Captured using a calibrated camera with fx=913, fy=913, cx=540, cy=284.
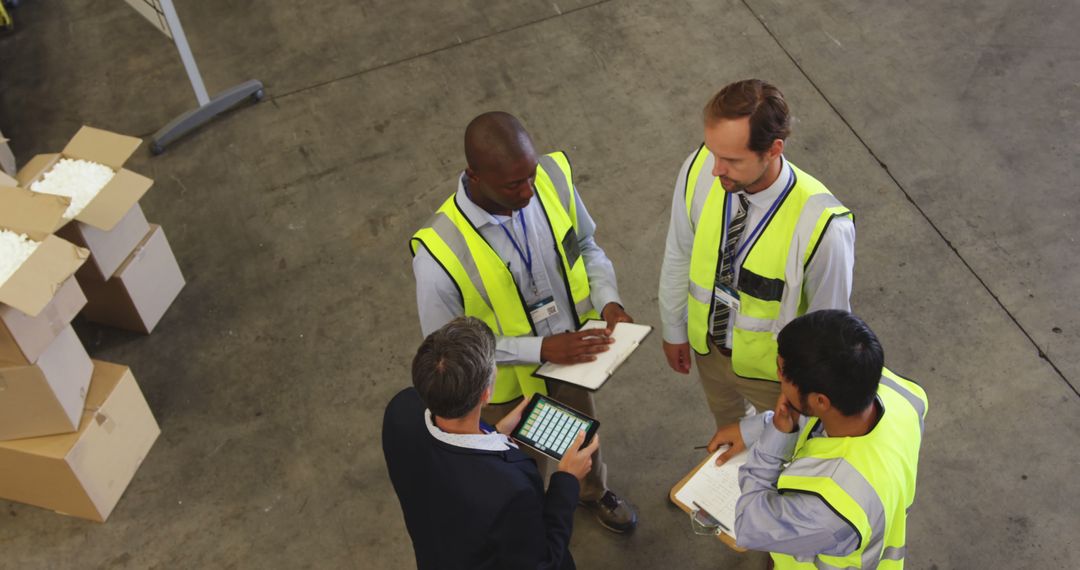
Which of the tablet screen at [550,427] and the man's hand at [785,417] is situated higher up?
the man's hand at [785,417]

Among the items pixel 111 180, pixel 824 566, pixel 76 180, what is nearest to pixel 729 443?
pixel 824 566

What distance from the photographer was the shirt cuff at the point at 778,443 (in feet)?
7.00

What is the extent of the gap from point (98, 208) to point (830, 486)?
112 inches

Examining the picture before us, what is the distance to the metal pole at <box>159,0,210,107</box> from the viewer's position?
173 inches

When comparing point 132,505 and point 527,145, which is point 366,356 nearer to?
point 132,505

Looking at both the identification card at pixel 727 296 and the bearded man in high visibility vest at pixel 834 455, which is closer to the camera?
the bearded man in high visibility vest at pixel 834 455

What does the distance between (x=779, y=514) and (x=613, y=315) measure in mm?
818

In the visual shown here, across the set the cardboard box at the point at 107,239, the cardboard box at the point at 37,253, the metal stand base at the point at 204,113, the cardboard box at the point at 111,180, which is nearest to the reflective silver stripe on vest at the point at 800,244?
the cardboard box at the point at 37,253

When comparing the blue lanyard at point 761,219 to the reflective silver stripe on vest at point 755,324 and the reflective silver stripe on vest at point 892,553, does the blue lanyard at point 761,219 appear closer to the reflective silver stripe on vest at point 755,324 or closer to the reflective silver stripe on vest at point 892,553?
the reflective silver stripe on vest at point 755,324

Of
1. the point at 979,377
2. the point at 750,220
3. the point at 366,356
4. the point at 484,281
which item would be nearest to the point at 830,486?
the point at 750,220

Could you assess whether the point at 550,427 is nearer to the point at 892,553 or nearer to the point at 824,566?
the point at 824,566

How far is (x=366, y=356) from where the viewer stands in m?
3.88

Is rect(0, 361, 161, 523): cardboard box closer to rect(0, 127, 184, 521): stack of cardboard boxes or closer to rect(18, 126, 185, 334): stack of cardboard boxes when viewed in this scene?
rect(0, 127, 184, 521): stack of cardboard boxes

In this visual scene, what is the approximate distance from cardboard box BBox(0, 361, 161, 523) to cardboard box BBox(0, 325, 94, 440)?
49 millimetres
